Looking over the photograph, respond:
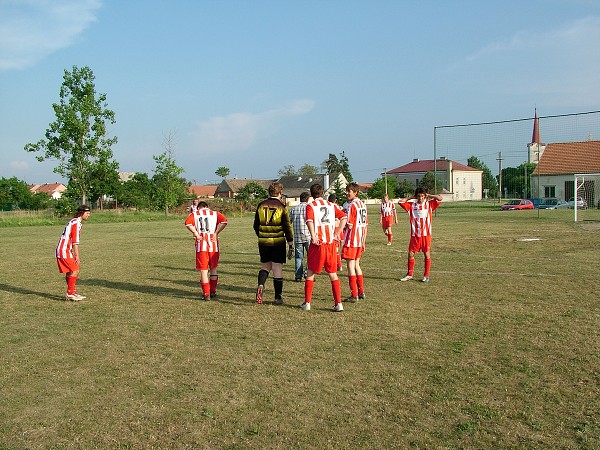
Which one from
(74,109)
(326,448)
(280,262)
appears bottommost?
(326,448)

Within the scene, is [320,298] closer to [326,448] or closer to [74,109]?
[326,448]

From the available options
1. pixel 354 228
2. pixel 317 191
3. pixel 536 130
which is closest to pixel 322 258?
pixel 317 191


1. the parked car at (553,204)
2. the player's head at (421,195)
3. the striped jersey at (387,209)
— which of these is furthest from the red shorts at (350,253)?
the parked car at (553,204)

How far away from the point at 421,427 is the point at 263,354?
94.8 inches

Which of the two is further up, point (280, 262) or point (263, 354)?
point (280, 262)

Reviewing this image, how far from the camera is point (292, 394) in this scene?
499 cm

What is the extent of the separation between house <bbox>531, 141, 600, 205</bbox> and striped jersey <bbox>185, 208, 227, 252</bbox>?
158 feet

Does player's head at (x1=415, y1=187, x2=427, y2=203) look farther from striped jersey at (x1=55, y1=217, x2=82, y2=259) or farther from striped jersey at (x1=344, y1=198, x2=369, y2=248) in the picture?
striped jersey at (x1=55, y1=217, x2=82, y2=259)

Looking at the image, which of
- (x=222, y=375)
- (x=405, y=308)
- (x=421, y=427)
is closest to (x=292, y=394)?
(x=222, y=375)

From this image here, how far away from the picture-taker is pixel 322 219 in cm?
834

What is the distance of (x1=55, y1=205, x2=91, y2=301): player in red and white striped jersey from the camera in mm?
9719

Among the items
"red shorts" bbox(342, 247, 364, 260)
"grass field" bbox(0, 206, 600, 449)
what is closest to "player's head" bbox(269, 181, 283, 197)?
"red shorts" bbox(342, 247, 364, 260)

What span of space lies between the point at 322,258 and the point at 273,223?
112 centimetres

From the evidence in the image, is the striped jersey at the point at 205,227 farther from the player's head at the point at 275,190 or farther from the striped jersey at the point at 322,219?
the striped jersey at the point at 322,219
